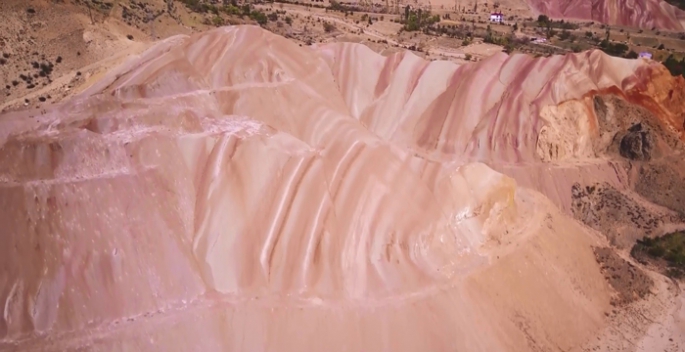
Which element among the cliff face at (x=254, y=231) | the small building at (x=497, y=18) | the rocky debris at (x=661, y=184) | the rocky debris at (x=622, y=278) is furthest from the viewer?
the small building at (x=497, y=18)

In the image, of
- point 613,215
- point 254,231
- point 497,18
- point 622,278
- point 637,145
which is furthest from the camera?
point 497,18

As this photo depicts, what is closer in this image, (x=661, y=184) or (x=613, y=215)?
(x=613, y=215)

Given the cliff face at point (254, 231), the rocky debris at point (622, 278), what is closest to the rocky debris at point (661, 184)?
the rocky debris at point (622, 278)

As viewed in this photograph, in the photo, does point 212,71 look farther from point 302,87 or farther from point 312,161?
point 312,161

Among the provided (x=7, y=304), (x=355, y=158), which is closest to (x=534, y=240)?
(x=355, y=158)

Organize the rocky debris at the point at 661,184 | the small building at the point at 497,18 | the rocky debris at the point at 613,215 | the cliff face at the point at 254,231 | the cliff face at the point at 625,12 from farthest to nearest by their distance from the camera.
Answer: the cliff face at the point at 625,12 < the small building at the point at 497,18 < the rocky debris at the point at 661,184 < the rocky debris at the point at 613,215 < the cliff face at the point at 254,231

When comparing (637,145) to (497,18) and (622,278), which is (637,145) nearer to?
(622,278)

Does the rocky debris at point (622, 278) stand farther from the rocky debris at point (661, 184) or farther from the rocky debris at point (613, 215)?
the rocky debris at point (661, 184)

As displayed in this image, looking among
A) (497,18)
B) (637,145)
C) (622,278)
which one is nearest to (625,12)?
(497,18)
